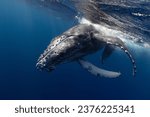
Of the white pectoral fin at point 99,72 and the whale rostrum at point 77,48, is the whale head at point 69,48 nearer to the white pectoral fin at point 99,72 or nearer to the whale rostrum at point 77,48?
the whale rostrum at point 77,48

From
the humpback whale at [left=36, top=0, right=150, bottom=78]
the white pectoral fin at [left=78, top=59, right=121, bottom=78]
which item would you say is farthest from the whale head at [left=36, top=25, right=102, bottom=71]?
the white pectoral fin at [left=78, top=59, right=121, bottom=78]

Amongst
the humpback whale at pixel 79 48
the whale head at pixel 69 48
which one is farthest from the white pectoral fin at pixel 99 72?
the whale head at pixel 69 48

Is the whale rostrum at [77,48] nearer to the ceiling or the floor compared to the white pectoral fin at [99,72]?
nearer to the ceiling

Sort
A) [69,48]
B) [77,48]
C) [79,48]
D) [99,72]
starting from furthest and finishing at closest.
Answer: [79,48], [77,48], [99,72], [69,48]

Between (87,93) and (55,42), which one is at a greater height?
(55,42)

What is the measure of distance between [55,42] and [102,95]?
5108 centimetres

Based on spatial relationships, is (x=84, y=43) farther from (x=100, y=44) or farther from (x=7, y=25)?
(x=7, y=25)

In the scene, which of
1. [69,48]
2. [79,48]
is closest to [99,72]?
[79,48]

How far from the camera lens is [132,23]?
23078 millimetres

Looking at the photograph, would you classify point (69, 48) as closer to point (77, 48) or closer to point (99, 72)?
point (77, 48)

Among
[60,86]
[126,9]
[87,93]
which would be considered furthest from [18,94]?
[126,9]

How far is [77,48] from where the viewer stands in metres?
14.1

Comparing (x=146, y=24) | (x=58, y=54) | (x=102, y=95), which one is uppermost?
(x=146, y=24)

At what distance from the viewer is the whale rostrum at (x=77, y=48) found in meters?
12.7
